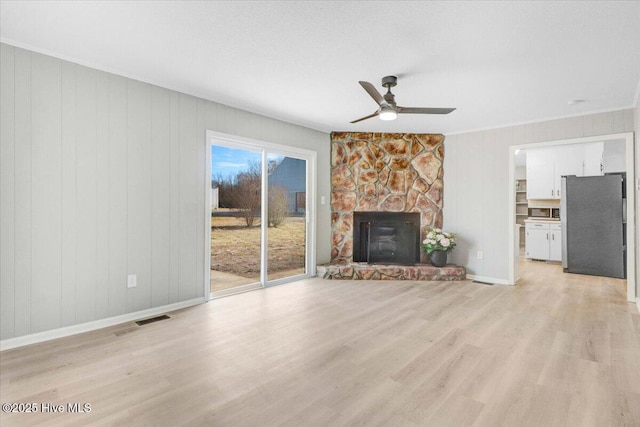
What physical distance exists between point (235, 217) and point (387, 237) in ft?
8.43

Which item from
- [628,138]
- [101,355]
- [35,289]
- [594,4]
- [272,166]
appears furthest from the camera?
[272,166]

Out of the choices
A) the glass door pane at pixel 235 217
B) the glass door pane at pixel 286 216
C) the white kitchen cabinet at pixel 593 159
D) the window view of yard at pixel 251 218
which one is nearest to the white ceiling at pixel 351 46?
the glass door pane at pixel 235 217

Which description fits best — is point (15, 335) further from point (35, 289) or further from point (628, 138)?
point (628, 138)

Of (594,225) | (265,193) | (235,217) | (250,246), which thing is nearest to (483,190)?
(594,225)

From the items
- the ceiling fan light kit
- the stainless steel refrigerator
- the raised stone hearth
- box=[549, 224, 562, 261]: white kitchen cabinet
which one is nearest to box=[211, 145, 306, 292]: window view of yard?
the raised stone hearth

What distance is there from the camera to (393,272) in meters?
5.03

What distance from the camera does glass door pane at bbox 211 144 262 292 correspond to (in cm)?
405

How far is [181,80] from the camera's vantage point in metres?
3.24

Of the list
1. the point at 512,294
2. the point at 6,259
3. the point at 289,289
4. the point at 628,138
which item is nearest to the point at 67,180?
the point at 6,259

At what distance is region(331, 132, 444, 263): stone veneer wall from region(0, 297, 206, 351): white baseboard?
2.82 meters

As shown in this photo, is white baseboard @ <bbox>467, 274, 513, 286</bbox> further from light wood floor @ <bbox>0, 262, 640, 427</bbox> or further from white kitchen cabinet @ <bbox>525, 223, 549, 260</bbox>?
white kitchen cabinet @ <bbox>525, 223, 549, 260</bbox>

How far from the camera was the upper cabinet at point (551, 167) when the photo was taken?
657cm

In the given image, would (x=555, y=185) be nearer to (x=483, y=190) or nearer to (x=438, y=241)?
(x=483, y=190)

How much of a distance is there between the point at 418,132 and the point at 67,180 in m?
4.76
